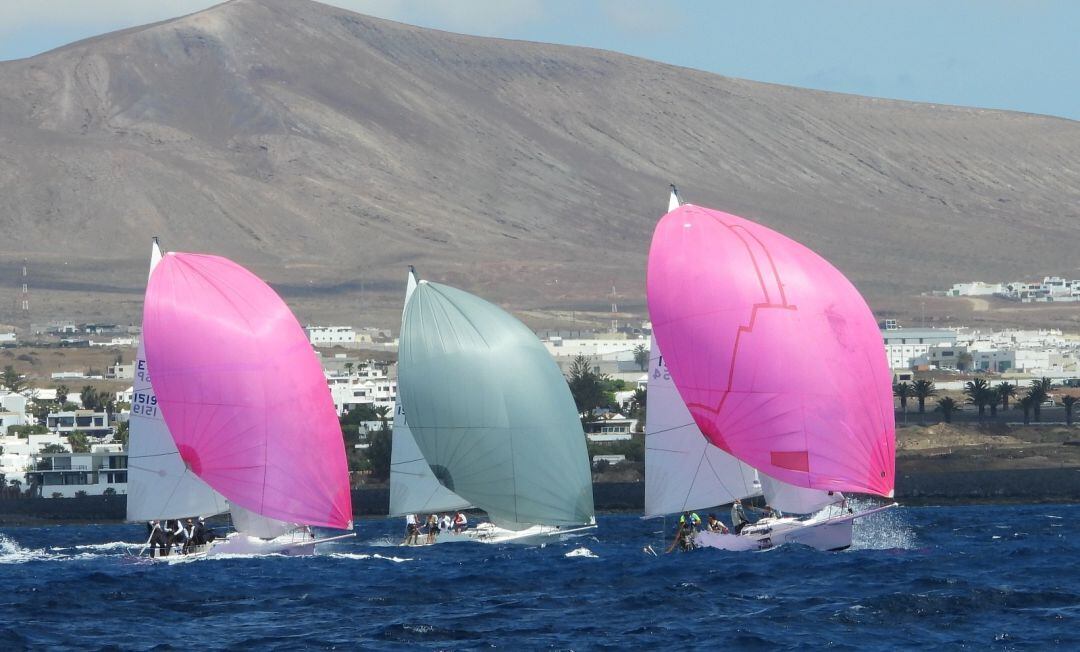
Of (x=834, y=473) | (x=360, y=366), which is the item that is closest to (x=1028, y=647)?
(x=834, y=473)

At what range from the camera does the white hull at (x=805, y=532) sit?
137ft

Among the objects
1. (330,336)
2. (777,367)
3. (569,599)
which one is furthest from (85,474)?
(330,336)

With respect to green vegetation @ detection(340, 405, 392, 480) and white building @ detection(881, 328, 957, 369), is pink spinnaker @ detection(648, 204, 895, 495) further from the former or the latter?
white building @ detection(881, 328, 957, 369)

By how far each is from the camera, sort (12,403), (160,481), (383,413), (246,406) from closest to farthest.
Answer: (246,406)
(160,481)
(383,413)
(12,403)

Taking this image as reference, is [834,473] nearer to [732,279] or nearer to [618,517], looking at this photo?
[732,279]

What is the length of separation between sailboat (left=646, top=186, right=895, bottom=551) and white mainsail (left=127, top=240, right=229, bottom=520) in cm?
1279

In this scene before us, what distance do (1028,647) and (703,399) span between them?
1310cm

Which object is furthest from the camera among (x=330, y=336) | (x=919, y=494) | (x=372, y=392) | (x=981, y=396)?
(x=330, y=336)

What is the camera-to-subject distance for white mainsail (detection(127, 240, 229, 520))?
4859 cm

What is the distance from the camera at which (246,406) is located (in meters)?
46.1

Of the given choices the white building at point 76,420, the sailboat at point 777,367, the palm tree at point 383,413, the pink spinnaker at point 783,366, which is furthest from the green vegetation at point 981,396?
the pink spinnaker at point 783,366

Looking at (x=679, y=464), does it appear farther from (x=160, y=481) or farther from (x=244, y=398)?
(x=160, y=481)

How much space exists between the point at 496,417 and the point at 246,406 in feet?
24.1

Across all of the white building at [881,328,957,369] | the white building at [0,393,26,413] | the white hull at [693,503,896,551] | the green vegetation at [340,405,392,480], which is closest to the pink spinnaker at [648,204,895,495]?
the white hull at [693,503,896,551]
